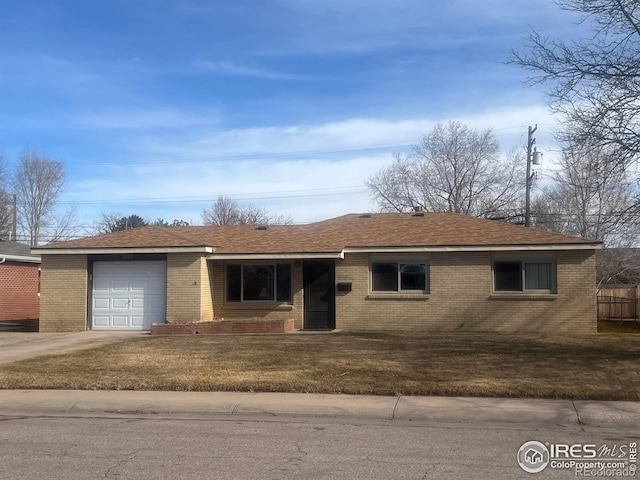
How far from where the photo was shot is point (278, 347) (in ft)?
52.4

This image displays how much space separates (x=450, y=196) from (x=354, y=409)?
3545 cm

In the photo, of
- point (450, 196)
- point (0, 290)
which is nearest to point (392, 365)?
point (0, 290)

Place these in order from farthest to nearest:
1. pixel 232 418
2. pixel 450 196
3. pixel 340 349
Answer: pixel 450 196 → pixel 340 349 → pixel 232 418

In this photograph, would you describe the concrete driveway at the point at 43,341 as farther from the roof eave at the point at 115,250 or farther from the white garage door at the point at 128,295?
the roof eave at the point at 115,250

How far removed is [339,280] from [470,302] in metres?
4.26

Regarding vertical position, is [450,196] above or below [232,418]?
above

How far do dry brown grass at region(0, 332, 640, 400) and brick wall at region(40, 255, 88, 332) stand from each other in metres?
5.17

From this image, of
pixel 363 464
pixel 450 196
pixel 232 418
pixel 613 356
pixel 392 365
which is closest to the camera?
pixel 363 464

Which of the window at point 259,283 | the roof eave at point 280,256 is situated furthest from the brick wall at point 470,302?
the window at point 259,283

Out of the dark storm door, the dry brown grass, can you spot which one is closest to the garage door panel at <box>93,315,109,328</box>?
the dry brown grass

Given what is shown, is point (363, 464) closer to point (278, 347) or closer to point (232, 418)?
point (232, 418)

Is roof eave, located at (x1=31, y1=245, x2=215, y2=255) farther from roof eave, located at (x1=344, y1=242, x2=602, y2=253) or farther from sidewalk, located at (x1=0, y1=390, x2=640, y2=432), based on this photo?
sidewalk, located at (x1=0, y1=390, x2=640, y2=432)

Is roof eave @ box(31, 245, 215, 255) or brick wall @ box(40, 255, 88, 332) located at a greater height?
roof eave @ box(31, 245, 215, 255)

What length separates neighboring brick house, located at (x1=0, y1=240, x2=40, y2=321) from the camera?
28.0 m
